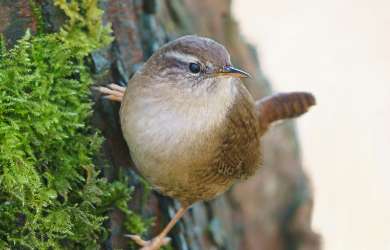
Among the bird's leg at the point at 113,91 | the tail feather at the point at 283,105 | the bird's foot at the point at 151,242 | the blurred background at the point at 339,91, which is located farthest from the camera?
the blurred background at the point at 339,91

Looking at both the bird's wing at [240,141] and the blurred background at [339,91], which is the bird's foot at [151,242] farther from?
the blurred background at [339,91]

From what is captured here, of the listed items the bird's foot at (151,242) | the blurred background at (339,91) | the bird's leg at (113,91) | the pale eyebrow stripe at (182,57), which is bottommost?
the blurred background at (339,91)

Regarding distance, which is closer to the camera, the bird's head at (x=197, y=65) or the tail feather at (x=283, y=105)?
the bird's head at (x=197, y=65)

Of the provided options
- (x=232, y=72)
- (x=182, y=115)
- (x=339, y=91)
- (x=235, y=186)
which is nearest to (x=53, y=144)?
(x=182, y=115)

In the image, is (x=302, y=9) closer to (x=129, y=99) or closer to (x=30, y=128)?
(x=129, y=99)

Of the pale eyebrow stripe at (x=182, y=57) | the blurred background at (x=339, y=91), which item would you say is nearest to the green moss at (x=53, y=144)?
the pale eyebrow stripe at (x=182, y=57)

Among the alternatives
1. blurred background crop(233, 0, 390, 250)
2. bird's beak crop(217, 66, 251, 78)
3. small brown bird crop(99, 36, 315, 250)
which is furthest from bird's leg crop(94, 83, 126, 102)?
blurred background crop(233, 0, 390, 250)

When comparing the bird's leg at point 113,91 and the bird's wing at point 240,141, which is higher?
the bird's leg at point 113,91
